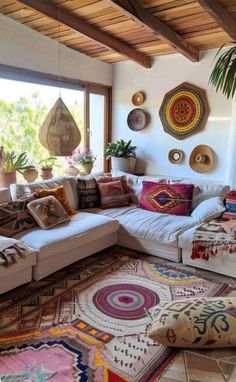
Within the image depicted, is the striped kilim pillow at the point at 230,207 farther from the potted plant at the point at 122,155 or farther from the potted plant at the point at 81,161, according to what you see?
the potted plant at the point at 81,161

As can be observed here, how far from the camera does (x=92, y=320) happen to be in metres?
2.30

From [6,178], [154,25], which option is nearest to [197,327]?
[6,178]

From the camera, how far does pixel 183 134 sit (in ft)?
15.0

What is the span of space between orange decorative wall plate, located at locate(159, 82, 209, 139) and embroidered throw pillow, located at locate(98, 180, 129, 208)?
131 cm

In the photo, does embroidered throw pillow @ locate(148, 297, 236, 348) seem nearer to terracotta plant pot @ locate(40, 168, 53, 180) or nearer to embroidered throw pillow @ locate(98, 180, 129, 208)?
embroidered throw pillow @ locate(98, 180, 129, 208)

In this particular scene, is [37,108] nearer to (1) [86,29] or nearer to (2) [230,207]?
(1) [86,29]

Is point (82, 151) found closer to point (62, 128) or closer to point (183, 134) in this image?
point (62, 128)

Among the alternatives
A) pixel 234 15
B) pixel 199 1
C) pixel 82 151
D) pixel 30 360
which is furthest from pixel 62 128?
pixel 30 360

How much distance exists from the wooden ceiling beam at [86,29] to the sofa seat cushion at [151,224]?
2.17 metres

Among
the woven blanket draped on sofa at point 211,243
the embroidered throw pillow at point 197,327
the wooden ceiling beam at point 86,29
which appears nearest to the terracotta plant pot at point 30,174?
the wooden ceiling beam at point 86,29

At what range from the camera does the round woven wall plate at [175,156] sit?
15.3ft

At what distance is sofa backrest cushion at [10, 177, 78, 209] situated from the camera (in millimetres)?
3322

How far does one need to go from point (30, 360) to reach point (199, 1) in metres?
3.17

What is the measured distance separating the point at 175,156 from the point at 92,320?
3030mm
